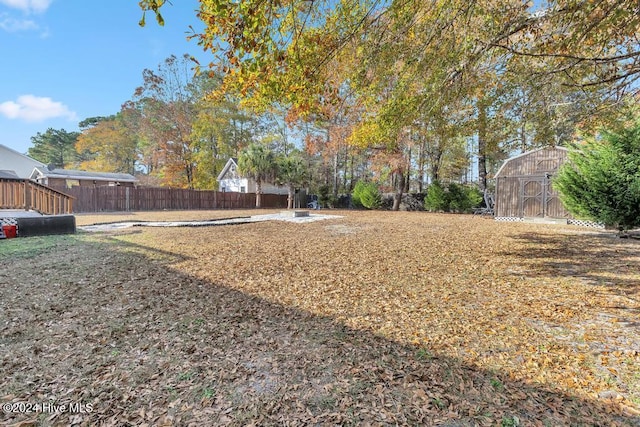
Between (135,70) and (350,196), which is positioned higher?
(135,70)

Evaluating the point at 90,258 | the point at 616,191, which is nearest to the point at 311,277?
the point at 90,258

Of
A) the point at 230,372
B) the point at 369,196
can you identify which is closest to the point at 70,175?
the point at 369,196

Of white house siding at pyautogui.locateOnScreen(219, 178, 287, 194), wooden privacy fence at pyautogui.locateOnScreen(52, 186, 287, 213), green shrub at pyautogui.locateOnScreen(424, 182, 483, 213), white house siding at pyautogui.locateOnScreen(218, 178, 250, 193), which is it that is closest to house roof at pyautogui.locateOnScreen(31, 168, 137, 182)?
wooden privacy fence at pyautogui.locateOnScreen(52, 186, 287, 213)

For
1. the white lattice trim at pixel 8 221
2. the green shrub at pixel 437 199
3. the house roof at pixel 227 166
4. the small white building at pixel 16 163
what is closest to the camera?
the white lattice trim at pixel 8 221

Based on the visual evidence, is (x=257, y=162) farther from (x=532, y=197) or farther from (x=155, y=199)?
(x=532, y=197)

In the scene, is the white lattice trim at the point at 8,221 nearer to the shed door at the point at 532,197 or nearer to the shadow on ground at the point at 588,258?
the shadow on ground at the point at 588,258

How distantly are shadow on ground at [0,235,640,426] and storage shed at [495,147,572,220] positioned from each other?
1391 cm

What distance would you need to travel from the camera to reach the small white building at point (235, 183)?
88.8 ft

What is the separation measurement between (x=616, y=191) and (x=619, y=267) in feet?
12.4

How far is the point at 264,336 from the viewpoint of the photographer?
2.68 metres

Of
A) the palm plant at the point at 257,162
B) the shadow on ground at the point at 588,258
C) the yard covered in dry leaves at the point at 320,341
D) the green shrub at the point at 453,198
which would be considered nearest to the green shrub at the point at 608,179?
the shadow on ground at the point at 588,258

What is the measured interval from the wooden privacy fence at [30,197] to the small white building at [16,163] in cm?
2078

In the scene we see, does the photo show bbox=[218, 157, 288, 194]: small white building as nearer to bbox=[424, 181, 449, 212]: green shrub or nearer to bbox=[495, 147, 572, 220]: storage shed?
bbox=[424, 181, 449, 212]: green shrub

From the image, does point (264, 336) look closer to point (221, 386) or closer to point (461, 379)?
point (221, 386)
